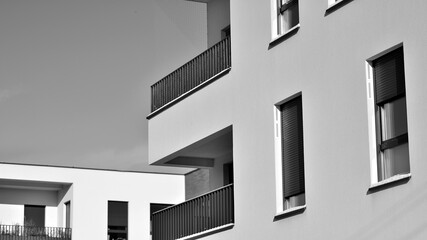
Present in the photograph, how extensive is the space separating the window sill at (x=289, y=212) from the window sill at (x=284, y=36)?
335 cm

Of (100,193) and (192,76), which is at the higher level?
(100,193)

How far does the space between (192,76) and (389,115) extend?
30.1ft

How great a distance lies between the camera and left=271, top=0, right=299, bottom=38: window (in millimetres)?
21266

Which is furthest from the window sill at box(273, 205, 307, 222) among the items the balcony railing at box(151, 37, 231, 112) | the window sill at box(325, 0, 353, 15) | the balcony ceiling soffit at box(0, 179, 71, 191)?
the balcony ceiling soffit at box(0, 179, 71, 191)

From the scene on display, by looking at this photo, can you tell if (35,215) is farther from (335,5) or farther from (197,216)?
(335,5)

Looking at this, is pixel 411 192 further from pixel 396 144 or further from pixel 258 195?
pixel 258 195

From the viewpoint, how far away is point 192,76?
86.2ft

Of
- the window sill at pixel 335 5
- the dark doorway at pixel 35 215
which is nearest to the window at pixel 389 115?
the window sill at pixel 335 5

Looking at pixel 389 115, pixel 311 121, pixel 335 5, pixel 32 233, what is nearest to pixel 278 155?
pixel 311 121

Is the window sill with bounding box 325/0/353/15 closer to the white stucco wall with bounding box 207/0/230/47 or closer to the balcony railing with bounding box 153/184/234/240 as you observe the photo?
the balcony railing with bounding box 153/184/234/240

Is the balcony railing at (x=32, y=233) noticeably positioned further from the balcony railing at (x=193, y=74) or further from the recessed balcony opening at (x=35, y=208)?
the balcony railing at (x=193, y=74)

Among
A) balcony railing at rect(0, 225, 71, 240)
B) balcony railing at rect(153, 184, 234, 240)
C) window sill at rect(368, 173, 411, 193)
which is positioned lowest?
window sill at rect(368, 173, 411, 193)

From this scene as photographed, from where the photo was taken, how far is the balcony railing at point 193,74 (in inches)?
969

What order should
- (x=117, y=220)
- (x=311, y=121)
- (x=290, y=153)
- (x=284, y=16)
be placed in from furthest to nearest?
(x=117, y=220), (x=284, y=16), (x=290, y=153), (x=311, y=121)
